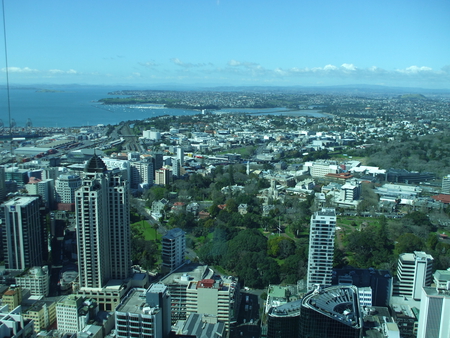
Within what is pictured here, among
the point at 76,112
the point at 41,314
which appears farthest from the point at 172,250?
the point at 76,112

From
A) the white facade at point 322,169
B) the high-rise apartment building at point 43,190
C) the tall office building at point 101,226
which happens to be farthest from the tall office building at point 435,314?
the white facade at point 322,169

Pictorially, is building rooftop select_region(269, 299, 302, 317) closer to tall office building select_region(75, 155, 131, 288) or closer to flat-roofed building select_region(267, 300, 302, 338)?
flat-roofed building select_region(267, 300, 302, 338)

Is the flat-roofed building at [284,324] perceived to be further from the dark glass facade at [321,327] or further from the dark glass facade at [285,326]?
the dark glass facade at [321,327]

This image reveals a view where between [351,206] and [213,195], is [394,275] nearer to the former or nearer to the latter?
[351,206]

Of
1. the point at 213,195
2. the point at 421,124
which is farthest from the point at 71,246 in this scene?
the point at 421,124

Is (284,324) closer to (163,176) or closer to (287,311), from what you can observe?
(287,311)

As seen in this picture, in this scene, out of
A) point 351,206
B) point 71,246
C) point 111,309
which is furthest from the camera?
point 351,206

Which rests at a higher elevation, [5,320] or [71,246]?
[5,320]
